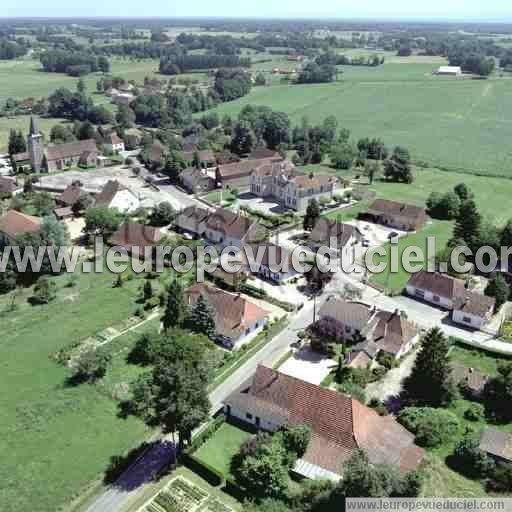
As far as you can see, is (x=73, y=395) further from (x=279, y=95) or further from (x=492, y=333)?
(x=279, y=95)

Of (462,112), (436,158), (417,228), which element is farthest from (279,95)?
(417,228)

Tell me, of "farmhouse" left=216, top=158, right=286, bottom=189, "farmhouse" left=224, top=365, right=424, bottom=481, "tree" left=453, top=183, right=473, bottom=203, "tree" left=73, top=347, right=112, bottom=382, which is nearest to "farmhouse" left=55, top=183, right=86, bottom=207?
"farmhouse" left=216, top=158, right=286, bottom=189

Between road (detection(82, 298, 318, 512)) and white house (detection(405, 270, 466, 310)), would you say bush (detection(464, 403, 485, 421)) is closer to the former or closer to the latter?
white house (detection(405, 270, 466, 310))

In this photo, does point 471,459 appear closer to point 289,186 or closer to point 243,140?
point 289,186

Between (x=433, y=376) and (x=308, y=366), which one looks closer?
(x=433, y=376)

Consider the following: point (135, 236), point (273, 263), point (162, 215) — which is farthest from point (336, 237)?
point (135, 236)

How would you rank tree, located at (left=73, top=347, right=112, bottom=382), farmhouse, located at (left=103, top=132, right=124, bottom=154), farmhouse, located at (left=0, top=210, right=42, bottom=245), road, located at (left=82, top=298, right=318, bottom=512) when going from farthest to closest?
farmhouse, located at (left=103, top=132, right=124, bottom=154)
farmhouse, located at (left=0, top=210, right=42, bottom=245)
tree, located at (left=73, top=347, right=112, bottom=382)
road, located at (left=82, top=298, right=318, bottom=512)
